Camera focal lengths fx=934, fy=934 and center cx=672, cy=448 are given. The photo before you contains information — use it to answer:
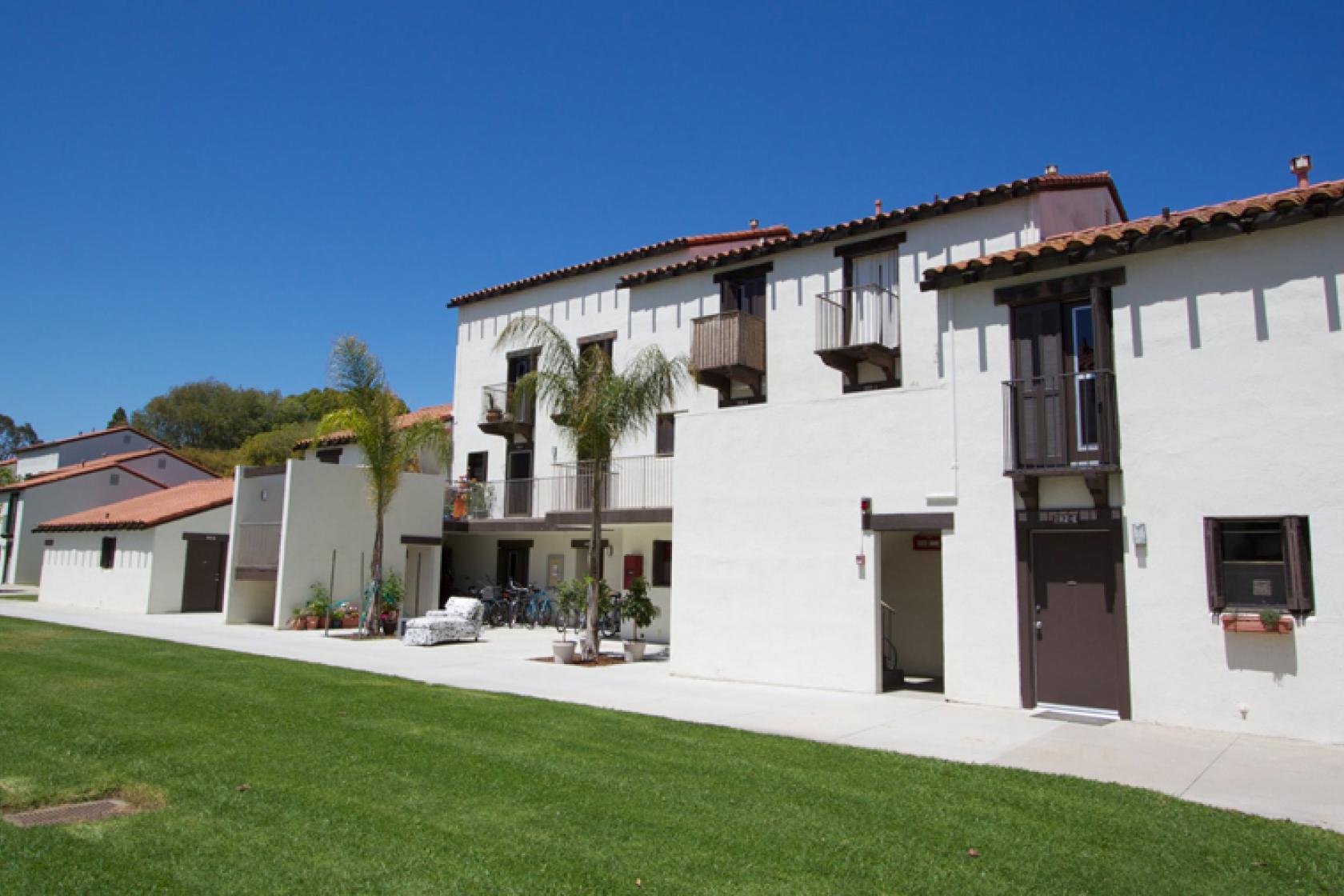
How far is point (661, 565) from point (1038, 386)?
471 inches

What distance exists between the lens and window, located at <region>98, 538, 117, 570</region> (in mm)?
29328

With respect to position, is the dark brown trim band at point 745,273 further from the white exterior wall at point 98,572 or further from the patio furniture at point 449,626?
the white exterior wall at point 98,572

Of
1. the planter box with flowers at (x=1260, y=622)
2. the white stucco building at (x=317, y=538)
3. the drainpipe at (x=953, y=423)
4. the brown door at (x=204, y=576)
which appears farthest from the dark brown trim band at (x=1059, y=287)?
the brown door at (x=204, y=576)

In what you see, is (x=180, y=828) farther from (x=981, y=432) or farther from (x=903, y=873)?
(x=981, y=432)

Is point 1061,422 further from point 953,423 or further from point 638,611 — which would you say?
point 638,611

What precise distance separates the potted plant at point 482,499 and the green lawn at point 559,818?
1635 centimetres

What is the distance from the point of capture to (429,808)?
6355 mm

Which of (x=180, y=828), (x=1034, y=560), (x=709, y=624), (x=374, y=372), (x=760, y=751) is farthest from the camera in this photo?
(x=374, y=372)

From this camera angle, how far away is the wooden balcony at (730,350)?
67.2 feet

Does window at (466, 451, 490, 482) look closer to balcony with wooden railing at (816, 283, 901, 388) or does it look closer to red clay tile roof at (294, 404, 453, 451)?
red clay tile roof at (294, 404, 453, 451)

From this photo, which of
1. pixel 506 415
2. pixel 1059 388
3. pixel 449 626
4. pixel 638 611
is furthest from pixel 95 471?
pixel 1059 388

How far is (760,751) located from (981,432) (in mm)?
5647

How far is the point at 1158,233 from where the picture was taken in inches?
430

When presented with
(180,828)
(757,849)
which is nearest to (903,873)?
(757,849)
